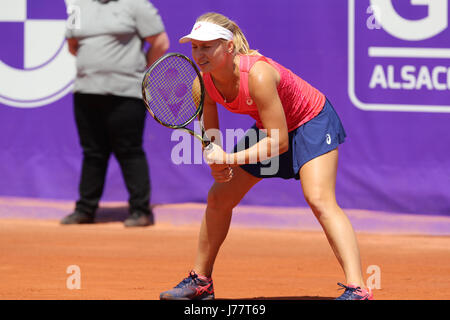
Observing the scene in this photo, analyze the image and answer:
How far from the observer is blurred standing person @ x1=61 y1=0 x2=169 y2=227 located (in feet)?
20.9

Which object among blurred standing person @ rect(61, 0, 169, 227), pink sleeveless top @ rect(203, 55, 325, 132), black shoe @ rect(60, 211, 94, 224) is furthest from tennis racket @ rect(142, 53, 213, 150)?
black shoe @ rect(60, 211, 94, 224)

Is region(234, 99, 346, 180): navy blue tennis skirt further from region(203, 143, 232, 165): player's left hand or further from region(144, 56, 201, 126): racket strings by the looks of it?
region(144, 56, 201, 126): racket strings

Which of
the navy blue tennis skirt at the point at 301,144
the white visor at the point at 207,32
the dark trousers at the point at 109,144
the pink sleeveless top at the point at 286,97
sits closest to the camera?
the white visor at the point at 207,32

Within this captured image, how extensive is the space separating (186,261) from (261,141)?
1.76 m

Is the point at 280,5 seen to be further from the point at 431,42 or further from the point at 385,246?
the point at 385,246

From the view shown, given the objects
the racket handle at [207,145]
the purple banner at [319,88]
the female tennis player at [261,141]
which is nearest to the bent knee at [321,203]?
the female tennis player at [261,141]

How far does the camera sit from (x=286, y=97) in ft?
13.2

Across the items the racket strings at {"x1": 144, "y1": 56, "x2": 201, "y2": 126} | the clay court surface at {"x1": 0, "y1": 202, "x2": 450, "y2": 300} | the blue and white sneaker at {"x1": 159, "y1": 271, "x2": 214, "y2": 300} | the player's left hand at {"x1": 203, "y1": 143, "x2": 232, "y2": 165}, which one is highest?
the racket strings at {"x1": 144, "y1": 56, "x2": 201, "y2": 126}

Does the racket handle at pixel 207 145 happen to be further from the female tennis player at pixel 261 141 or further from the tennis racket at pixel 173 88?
the tennis racket at pixel 173 88

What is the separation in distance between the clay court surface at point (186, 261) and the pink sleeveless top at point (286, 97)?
93 centimetres

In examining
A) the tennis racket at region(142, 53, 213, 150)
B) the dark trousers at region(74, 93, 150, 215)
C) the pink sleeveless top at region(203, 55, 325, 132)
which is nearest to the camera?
the pink sleeveless top at region(203, 55, 325, 132)

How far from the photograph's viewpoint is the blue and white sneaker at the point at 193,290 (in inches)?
165

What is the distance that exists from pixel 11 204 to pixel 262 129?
3.37m

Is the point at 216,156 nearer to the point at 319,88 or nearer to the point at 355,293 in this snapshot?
the point at 355,293
